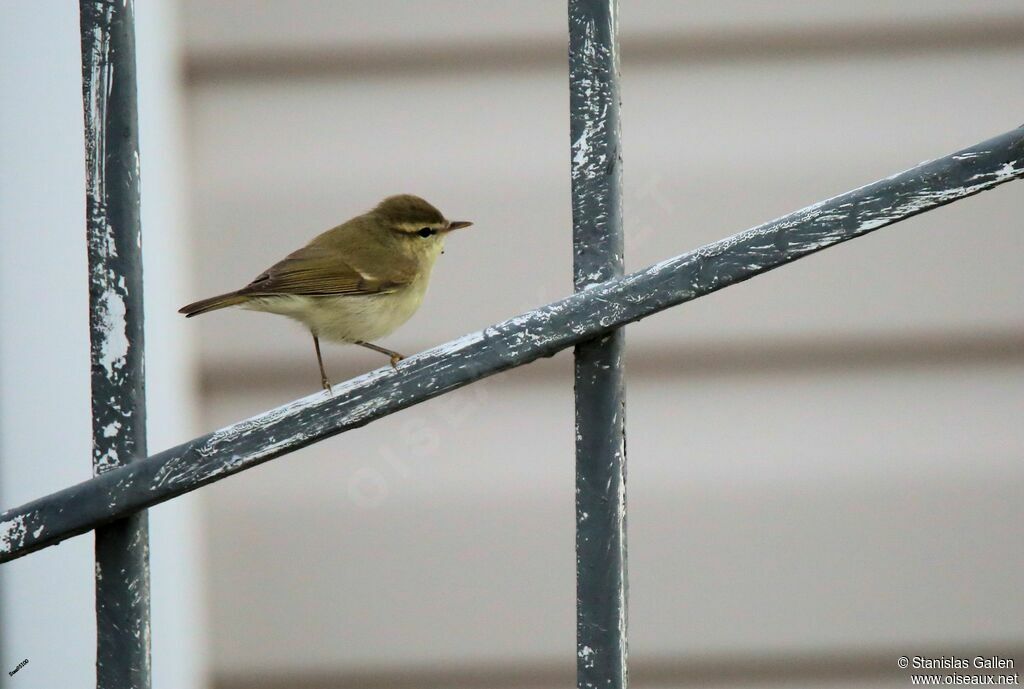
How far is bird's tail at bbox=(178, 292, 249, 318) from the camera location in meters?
1.13

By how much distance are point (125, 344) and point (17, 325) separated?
0.78m

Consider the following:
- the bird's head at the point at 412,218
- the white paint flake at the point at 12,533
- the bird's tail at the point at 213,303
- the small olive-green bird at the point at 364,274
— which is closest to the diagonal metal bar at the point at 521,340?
the white paint flake at the point at 12,533

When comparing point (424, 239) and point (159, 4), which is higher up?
point (159, 4)

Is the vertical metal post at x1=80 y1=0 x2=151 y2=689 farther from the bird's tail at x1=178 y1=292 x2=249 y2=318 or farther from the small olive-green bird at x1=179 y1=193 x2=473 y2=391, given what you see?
the small olive-green bird at x1=179 y1=193 x2=473 y2=391

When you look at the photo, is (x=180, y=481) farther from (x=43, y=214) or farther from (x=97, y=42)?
(x=43, y=214)

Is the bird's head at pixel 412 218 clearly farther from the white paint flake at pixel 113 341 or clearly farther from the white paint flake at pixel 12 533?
the white paint flake at pixel 12 533

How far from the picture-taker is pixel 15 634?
55.2 inches

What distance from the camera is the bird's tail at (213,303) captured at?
3.71 feet

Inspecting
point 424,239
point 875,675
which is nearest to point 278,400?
point 424,239

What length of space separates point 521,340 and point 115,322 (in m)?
0.36

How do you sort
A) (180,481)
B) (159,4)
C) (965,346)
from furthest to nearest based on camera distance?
(965,346), (159,4), (180,481)

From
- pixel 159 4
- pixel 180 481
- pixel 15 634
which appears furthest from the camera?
pixel 159 4

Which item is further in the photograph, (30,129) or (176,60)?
(176,60)

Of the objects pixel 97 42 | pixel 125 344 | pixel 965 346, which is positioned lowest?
pixel 125 344
